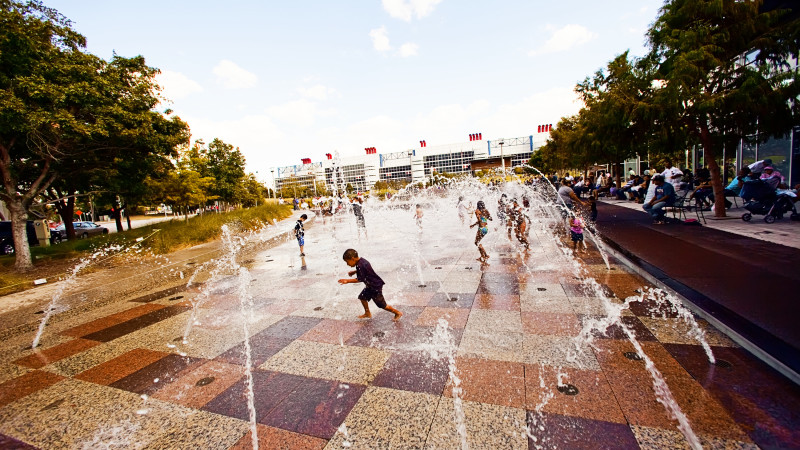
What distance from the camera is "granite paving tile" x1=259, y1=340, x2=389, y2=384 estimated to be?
367 centimetres

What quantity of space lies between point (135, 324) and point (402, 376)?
522 centimetres

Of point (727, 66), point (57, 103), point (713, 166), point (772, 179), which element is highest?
point (57, 103)

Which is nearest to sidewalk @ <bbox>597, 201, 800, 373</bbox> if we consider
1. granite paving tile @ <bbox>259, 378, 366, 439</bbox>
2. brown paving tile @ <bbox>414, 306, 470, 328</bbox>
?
brown paving tile @ <bbox>414, 306, 470, 328</bbox>

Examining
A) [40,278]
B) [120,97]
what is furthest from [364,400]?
[120,97]

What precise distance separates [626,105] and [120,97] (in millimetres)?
17018

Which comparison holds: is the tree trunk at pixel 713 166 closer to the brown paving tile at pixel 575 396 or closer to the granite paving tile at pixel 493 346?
the granite paving tile at pixel 493 346

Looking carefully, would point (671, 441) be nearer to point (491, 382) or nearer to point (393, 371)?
point (491, 382)

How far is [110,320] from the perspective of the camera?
6.13m

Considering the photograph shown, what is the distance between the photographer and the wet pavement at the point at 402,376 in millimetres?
2711

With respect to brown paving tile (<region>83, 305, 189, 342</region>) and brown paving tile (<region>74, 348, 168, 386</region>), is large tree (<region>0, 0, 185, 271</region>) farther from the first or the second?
brown paving tile (<region>74, 348, 168, 386</region>)

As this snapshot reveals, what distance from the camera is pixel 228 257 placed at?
478 inches

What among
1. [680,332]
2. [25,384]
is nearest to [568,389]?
[680,332]

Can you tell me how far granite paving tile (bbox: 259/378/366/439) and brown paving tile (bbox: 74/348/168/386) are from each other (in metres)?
2.42

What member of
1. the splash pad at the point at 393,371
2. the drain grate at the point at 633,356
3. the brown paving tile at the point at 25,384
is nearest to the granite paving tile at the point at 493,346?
the splash pad at the point at 393,371
